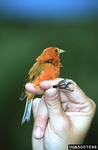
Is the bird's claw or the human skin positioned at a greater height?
the bird's claw

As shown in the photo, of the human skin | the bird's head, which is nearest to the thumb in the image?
the human skin

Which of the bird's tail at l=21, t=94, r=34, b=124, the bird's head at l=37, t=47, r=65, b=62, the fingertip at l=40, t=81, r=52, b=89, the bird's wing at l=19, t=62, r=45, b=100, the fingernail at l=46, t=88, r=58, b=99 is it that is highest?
the bird's head at l=37, t=47, r=65, b=62

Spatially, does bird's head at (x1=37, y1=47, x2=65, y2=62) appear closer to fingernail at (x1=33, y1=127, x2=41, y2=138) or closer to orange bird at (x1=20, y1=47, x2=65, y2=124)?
orange bird at (x1=20, y1=47, x2=65, y2=124)

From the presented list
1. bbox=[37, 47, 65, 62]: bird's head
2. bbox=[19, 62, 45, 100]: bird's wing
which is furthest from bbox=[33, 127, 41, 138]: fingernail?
bbox=[37, 47, 65, 62]: bird's head

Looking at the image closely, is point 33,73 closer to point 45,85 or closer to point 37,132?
point 45,85

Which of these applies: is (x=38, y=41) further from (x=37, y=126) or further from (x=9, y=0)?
(x=37, y=126)

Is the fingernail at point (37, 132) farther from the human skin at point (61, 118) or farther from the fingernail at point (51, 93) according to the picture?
the fingernail at point (51, 93)

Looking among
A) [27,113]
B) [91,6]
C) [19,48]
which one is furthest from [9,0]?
[27,113]
